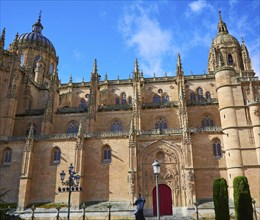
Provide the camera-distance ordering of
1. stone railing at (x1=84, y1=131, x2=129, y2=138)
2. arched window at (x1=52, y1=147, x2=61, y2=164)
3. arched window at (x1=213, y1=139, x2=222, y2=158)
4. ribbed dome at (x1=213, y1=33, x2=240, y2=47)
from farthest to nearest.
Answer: ribbed dome at (x1=213, y1=33, x2=240, y2=47) < arched window at (x1=52, y1=147, x2=61, y2=164) < stone railing at (x1=84, y1=131, x2=129, y2=138) < arched window at (x1=213, y1=139, x2=222, y2=158)

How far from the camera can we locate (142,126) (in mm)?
38719

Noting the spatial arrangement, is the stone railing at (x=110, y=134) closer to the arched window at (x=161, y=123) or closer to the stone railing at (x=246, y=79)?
the arched window at (x=161, y=123)

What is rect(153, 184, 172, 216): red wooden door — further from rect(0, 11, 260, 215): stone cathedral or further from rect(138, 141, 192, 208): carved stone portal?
rect(138, 141, 192, 208): carved stone portal

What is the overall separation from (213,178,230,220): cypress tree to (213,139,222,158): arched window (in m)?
10.2

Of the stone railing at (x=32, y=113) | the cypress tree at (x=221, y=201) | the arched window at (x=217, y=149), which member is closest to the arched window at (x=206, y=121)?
the arched window at (x=217, y=149)

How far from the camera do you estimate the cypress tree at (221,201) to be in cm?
2138

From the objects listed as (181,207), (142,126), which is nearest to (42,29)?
(142,126)

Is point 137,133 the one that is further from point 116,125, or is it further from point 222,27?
point 222,27

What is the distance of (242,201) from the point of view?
19.7 metres

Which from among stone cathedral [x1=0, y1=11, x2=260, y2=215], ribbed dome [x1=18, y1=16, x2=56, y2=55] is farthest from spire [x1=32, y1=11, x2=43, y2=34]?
stone cathedral [x1=0, y1=11, x2=260, y2=215]

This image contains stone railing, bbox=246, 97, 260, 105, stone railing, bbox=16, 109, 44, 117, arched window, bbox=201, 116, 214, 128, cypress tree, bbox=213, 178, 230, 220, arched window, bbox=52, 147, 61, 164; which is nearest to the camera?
cypress tree, bbox=213, 178, 230, 220

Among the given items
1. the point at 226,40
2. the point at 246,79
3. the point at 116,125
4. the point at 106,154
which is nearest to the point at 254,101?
the point at 246,79

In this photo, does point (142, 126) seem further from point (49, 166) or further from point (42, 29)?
point (42, 29)

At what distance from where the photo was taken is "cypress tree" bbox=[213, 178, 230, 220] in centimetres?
2138
